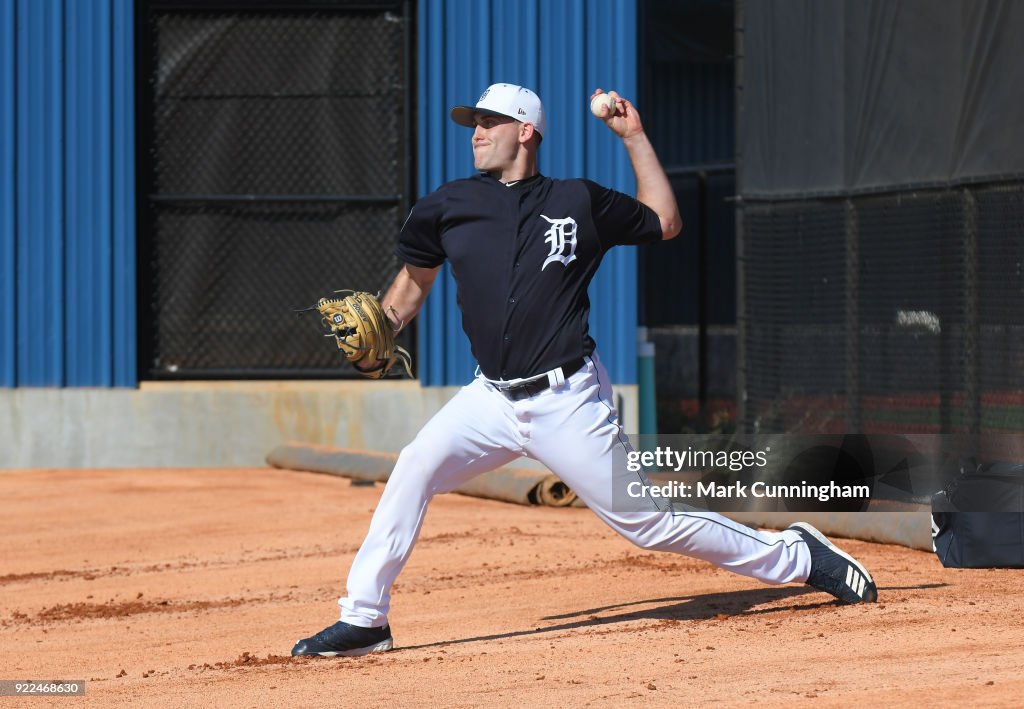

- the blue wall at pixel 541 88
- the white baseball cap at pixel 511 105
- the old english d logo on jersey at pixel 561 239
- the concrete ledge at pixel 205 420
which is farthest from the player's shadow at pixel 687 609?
the blue wall at pixel 541 88

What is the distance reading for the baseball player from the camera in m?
6.37

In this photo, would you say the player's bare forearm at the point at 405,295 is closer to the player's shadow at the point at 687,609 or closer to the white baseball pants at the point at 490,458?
the white baseball pants at the point at 490,458

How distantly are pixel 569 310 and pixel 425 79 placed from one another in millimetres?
7724

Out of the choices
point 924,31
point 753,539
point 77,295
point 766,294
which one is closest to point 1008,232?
point 924,31

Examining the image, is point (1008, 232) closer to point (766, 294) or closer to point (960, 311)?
point (960, 311)

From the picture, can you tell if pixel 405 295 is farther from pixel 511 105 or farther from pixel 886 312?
pixel 886 312

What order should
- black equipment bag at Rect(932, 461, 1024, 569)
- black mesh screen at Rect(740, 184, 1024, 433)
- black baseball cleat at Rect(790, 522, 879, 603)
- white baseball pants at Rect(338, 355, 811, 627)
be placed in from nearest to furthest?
white baseball pants at Rect(338, 355, 811, 627) < black baseball cleat at Rect(790, 522, 879, 603) < black equipment bag at Rect(932, 461, 1024, 569) < black mesh screen at Rect(740, 184, 1024, 433)

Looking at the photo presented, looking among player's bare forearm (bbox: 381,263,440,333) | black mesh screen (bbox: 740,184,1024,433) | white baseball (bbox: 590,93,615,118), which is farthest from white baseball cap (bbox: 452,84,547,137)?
black mesh screen (bbox: 740,184,1024,433)

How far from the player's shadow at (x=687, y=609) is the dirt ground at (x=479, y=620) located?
0.06 ft

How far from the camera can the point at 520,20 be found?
1393 centimetres

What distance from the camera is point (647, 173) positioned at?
6.63 meters

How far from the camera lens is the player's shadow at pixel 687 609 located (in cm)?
702

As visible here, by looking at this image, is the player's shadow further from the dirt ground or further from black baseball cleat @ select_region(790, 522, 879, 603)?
black baseball cleat @ select_region(790, 522, 879, 603)

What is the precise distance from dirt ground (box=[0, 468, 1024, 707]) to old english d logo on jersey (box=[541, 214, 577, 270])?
5.11 ft
